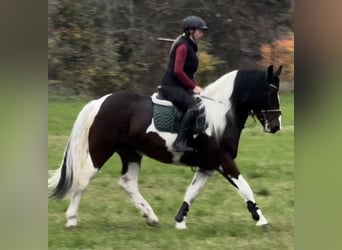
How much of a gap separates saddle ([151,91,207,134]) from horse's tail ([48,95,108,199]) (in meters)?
0.22

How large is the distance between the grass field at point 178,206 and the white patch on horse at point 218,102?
11 cm

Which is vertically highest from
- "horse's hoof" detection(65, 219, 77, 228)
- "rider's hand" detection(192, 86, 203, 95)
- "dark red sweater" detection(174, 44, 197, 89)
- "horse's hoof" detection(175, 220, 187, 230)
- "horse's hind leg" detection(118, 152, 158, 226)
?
"dark red sweater" detection(174, 44, 197, 89)

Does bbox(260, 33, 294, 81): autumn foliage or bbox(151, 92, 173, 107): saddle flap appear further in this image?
bbox(151, 92, 173, 107): saddle flap

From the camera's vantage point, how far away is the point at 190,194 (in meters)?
3.18

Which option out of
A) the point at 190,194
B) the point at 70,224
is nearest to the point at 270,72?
the point at 190,194

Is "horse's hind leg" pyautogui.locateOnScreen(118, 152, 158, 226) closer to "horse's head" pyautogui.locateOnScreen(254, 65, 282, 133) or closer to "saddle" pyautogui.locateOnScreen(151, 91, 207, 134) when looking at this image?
"saddle" pyautogui.locateOnScreen(151, 91, 207, 134)

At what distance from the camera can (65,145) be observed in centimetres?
316

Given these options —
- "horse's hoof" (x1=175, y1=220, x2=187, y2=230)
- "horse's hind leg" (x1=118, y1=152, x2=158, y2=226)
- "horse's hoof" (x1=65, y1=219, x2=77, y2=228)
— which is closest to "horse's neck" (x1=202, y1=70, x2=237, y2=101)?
"horse's hind leg" (x1=118, y1=152, x2=158, y2=226)

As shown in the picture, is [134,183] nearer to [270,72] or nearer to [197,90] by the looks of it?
[197,90]

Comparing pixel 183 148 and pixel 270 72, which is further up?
pixel 270 72

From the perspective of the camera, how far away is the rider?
312cm

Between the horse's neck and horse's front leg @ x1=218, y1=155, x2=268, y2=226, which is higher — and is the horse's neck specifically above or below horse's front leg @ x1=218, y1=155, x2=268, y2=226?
above

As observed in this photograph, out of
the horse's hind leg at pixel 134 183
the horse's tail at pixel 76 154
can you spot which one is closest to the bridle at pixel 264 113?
the horse's hind leg at pixel 134 183

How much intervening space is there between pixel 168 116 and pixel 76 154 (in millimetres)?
407
